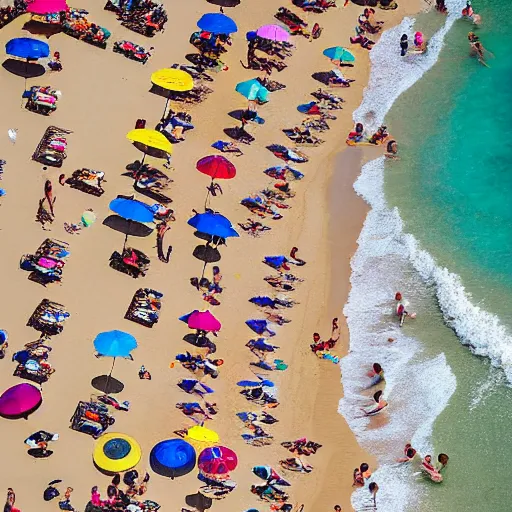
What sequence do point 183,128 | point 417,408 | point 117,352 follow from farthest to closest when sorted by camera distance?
point 183,128
point 417,408
point 117,352

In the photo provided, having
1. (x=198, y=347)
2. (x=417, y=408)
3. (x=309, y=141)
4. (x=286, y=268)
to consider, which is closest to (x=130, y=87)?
(x=309, y=141)

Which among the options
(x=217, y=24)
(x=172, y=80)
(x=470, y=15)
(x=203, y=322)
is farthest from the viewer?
(x=470, y=15)

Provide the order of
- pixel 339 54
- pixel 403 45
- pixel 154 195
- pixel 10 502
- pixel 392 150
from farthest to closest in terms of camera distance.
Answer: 1. pixel 403 45
2. pixel 339 54
3. pixel 392 150
4. pixel 154 195
5. pixel 10 502

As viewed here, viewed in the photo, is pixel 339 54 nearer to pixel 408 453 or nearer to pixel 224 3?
pixel 224 3

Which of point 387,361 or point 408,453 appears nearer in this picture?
point 408,453

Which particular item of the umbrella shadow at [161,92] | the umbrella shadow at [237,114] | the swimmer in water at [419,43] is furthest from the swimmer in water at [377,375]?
the swimmer in water at [419,43]

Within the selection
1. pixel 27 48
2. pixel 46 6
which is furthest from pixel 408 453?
pixel 46 6

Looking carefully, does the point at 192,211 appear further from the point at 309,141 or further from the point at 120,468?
the point at 120,468
